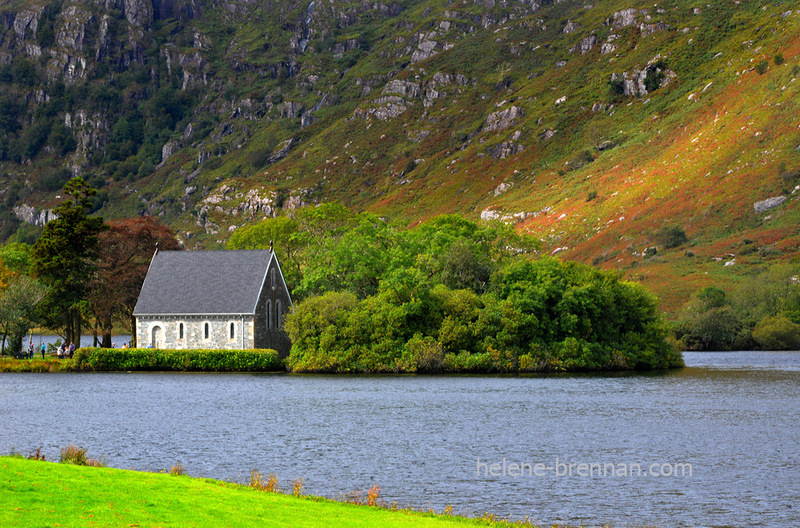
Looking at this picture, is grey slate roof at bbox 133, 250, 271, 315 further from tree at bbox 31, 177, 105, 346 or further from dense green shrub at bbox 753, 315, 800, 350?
dense green shrub at bbox 753, 315, 800, 350

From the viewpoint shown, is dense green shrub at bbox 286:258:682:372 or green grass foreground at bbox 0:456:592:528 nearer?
green grass foreground at bbox 0:456:592:528

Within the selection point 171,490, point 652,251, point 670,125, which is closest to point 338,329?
point 171,490

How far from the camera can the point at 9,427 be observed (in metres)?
36.5

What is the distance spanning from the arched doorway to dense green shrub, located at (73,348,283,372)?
3771 mm

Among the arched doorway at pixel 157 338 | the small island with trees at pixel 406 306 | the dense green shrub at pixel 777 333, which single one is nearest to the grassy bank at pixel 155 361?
the small island with trees at pixel 406 306

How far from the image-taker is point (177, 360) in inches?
2788

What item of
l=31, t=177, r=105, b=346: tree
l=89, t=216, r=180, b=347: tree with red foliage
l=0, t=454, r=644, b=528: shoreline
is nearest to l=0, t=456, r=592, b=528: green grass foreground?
l=0, t=454, r=644, b=528: shoreline

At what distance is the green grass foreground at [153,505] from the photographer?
14641 mm

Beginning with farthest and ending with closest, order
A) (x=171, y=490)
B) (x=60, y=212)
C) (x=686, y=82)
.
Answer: (x=686, y=82) → (x=60, y=212) → (x=171, y=490)

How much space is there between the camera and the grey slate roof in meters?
74.6

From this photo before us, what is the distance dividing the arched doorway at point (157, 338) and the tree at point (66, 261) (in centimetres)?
755

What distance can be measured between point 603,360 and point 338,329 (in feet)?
72.2

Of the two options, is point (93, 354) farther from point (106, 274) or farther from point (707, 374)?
point (707, 374)

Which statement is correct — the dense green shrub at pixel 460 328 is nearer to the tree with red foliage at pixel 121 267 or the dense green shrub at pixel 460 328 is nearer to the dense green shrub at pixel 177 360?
the dense green shrub at pixel 177 360
